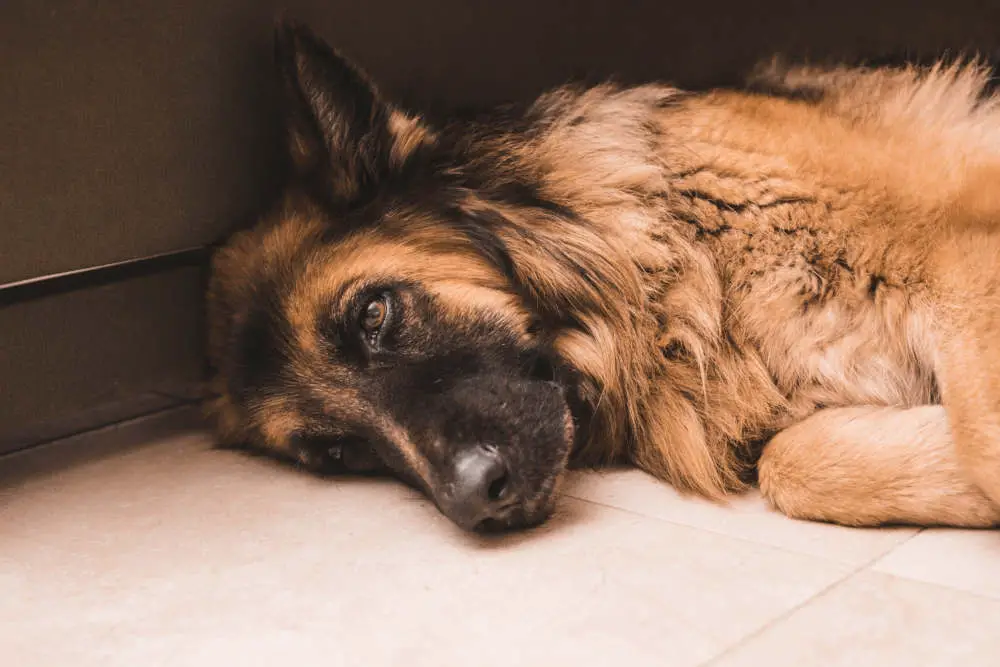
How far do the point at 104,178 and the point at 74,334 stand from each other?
0.65m

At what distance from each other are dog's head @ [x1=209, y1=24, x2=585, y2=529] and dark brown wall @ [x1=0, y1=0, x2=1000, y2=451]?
0.27 meters

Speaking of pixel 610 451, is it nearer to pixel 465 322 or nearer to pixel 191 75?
pixel 465 322

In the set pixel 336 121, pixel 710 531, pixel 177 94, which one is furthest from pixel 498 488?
pixel 177 94

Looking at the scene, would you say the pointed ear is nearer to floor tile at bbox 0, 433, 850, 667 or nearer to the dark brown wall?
the dark brown wall

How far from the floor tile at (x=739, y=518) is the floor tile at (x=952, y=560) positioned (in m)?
0.03

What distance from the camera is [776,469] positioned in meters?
1.81

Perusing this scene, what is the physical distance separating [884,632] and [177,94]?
173 cm

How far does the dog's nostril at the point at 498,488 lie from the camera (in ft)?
5.55

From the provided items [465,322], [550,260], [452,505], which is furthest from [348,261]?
[452,505]

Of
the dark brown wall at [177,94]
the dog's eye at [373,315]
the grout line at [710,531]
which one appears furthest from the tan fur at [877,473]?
the dark brown wall at [177,94]

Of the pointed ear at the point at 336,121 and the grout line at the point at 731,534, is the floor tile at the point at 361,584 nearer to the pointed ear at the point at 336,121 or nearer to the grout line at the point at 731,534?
the grout line at the point at 731,534

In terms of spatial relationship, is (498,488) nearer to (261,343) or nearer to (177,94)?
(261,343)

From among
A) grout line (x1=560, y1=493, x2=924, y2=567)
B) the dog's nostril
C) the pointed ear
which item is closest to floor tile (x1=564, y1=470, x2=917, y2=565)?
grout line (x1=560, y1=493, x2=924, y2=567)

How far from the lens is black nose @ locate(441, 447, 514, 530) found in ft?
5.50
